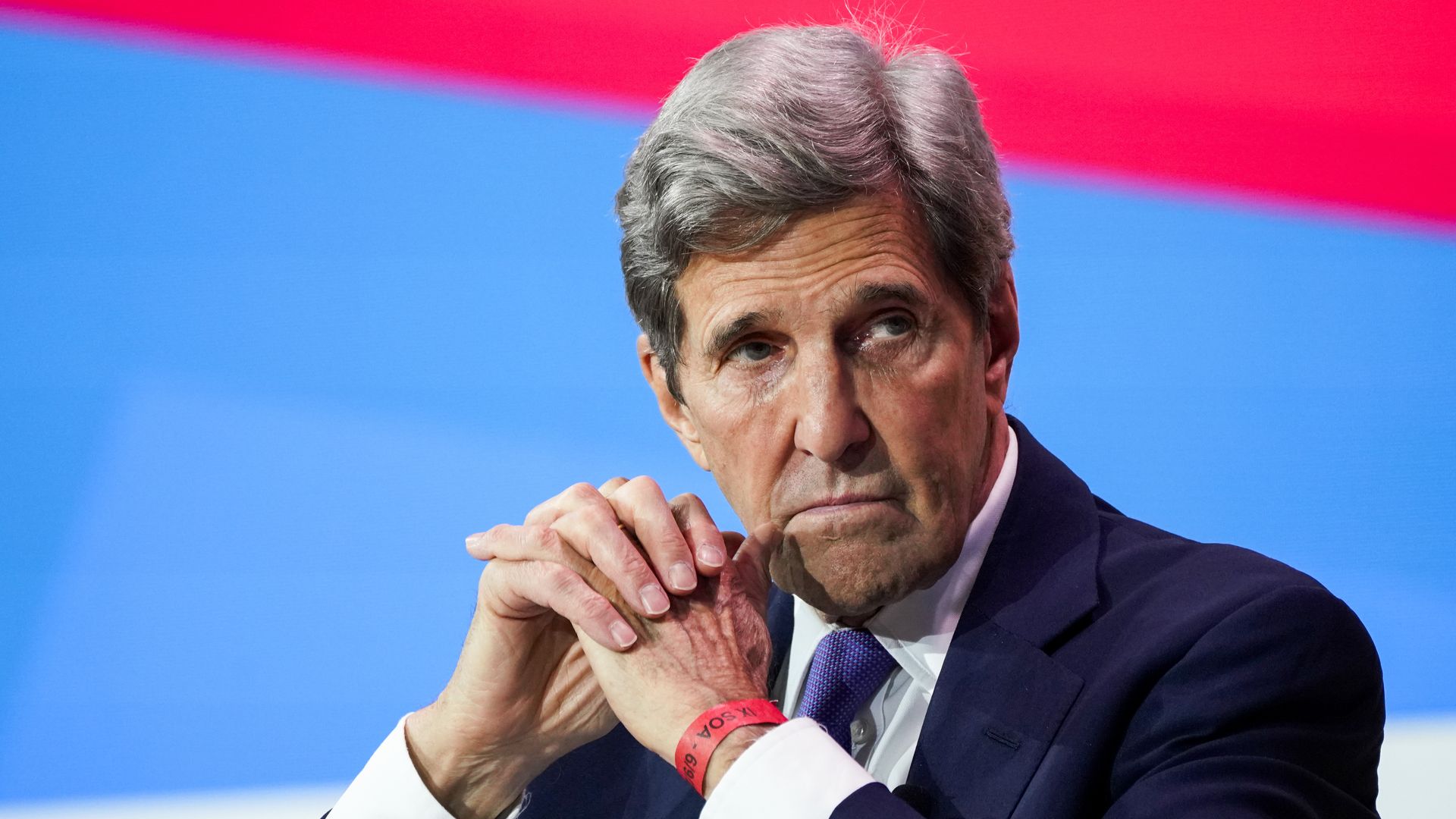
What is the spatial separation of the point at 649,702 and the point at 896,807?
0.34 m

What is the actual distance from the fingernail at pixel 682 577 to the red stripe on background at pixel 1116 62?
1.87m

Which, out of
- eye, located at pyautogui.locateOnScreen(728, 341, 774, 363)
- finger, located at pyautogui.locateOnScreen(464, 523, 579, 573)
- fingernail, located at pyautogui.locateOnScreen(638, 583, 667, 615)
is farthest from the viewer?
eye, located at pyautogui.locateOnScreen(728, 341, 774, 363)

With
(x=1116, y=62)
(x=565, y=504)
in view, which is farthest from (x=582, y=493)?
(x=1116, y=62)

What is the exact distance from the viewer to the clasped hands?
1654mm

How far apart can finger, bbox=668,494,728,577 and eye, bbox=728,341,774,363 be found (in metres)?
0.22

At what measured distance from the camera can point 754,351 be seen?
1.90 metres

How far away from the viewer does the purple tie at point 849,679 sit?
1978 millimetres

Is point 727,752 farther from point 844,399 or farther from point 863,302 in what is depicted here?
point 863,302

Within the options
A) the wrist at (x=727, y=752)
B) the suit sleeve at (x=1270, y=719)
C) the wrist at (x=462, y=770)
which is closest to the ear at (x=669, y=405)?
the wrist at (x=462, y=770)

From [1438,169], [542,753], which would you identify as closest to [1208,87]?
[1438,169]

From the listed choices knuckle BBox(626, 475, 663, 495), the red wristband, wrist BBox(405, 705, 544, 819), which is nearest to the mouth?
knuckle BBox(626, 475, 663, 495)

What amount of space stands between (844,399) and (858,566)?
0.77ft

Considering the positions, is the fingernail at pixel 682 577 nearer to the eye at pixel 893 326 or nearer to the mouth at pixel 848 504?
the mouth at pixel 848 504

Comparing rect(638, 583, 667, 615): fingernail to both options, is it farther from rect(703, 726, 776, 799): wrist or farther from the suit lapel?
the suit lapel
